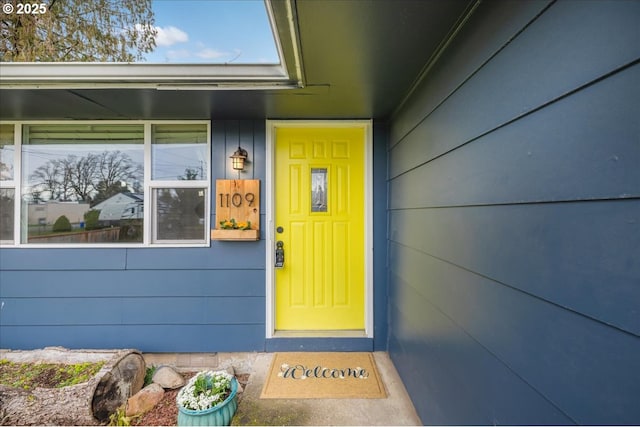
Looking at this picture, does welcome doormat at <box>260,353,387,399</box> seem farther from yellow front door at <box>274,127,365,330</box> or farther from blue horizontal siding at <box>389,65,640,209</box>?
blue horizontal siding at <box>389,65,640,209</box>

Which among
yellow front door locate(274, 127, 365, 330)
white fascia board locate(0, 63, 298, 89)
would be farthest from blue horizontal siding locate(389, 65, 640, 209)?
yellow front door locate(274, 127, 365, 330)

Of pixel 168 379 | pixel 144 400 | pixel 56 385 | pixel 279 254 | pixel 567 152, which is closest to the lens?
pixel 567 152

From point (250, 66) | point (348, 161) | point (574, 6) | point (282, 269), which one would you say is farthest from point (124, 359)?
point (574, 6)

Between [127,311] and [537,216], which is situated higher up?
[537,216]

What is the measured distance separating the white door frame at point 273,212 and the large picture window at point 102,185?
54 cm

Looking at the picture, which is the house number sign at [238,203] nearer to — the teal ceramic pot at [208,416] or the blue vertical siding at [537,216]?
the teal ceramic pot at [208,416]

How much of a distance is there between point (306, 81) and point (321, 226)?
123cm

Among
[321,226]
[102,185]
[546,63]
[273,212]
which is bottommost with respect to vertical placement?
[321,226]

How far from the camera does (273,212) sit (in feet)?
7.66

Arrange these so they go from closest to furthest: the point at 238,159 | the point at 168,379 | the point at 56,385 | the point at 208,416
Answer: the point at 208,416 < the point at 56,385 < the point at 168,379 < the point at 238,159

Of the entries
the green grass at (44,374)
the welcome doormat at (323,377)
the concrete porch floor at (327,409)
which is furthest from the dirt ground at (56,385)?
the welcome doormat at (323,377)

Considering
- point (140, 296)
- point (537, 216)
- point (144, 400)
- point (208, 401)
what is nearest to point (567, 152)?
point (537, 216)

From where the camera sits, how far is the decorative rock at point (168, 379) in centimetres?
193

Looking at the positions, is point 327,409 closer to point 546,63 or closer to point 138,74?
point 546,63
